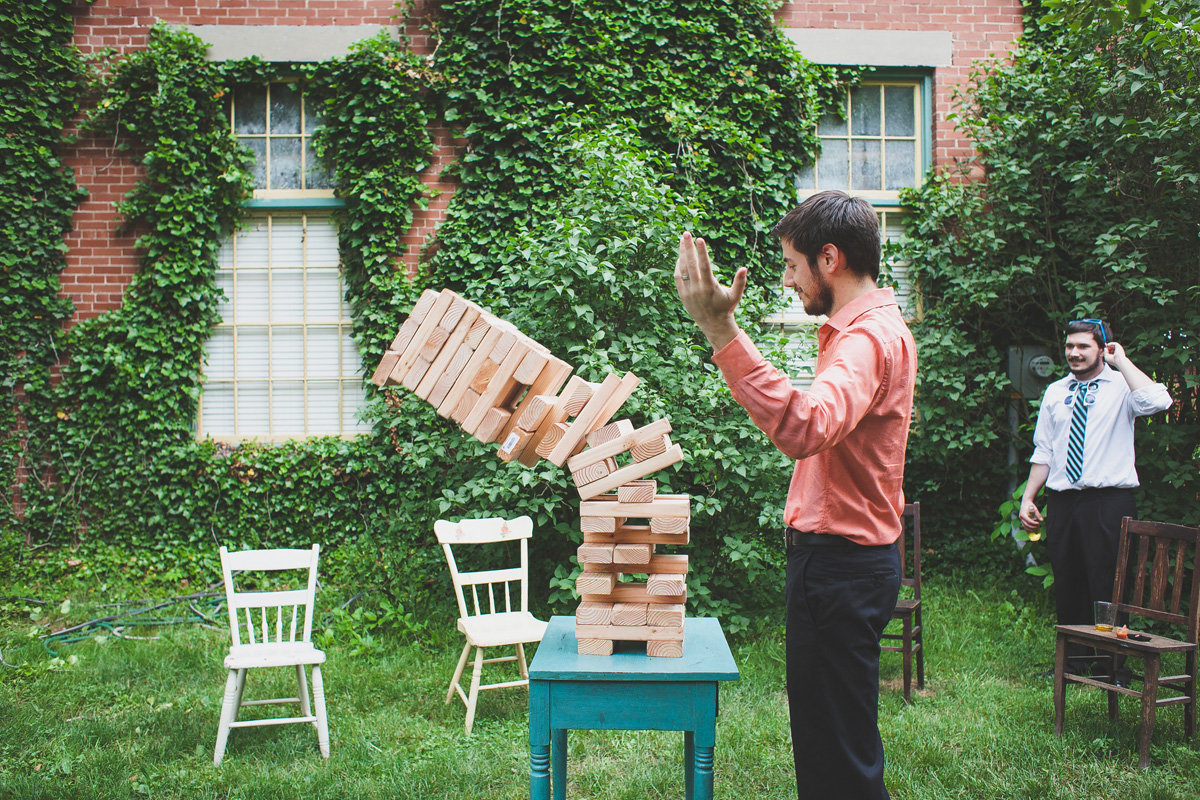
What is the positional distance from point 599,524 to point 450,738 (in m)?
2.14

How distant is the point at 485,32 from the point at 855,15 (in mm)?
3451

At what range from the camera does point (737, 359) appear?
1777 mm

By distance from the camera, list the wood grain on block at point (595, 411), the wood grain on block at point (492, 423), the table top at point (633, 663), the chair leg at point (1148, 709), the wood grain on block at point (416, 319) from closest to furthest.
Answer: the table top at point (633, 663) → the wood grain on block at point (595, 411) → the wood grain on block at point (492, 423) → the wood grain on block at point (416, 319) → the chair leg at point (1148, 709)

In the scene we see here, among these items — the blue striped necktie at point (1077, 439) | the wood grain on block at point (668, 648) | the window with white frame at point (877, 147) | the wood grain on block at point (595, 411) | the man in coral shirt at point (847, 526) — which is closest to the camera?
the man in coral shirt at point (847, 526)

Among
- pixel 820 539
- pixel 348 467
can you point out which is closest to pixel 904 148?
pixel 348 467

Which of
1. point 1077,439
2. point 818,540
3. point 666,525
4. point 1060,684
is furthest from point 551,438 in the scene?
point 1077,439

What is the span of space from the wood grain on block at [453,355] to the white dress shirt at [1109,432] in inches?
152

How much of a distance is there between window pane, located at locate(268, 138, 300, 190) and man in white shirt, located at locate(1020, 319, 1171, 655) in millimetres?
6334

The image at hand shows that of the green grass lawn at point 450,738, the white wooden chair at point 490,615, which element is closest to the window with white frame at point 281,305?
the green grass lawn at point 450,738

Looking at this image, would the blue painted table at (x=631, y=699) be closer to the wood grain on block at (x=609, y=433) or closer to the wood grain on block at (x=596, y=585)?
the wood grain on block at (x=596, y=585)

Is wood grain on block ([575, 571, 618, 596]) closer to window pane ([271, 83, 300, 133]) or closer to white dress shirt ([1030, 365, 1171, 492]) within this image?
white dress shirt ([1030, 365, 1171, 492])

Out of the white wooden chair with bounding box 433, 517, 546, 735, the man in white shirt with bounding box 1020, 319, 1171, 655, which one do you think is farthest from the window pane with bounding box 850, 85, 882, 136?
the white wooden chair with bounding box 433, 517, 546, 735

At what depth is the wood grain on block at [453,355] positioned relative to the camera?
273 cm

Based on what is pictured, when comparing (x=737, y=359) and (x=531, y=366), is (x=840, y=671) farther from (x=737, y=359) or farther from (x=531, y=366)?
(x=531, y=366)
